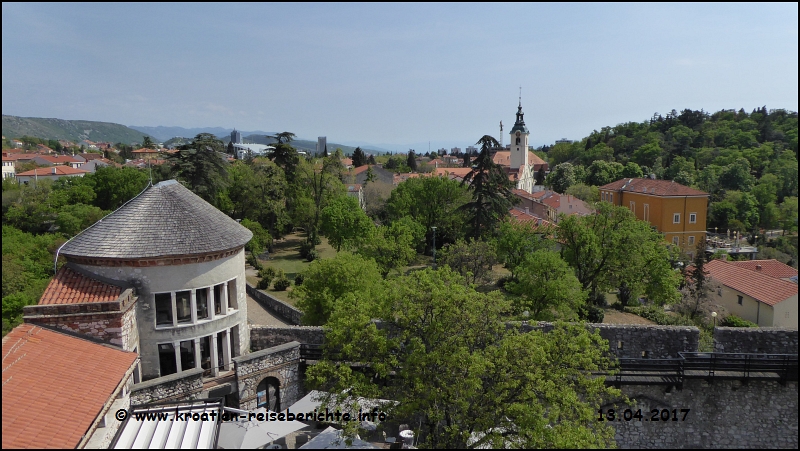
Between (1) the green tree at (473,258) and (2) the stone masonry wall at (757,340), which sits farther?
(1) the green tree at (473,258)

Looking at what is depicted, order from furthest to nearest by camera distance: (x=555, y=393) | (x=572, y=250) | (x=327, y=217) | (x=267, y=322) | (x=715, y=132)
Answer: (x=715, y=132) → (x=327, y=217) → (x=572, y=250) → (x=267, y=322) → (x=555, y=393)

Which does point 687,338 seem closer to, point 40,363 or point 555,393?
point 555,393

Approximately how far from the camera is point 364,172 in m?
79.4

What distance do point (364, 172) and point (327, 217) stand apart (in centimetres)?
3838

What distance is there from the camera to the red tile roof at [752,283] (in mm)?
25312

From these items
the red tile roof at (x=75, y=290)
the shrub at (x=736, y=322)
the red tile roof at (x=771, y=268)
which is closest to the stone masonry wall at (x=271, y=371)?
the red tile roof at (x=75, y=290)

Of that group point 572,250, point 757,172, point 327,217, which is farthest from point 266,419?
point 757,172

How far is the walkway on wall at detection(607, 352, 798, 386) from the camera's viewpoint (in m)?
16.1

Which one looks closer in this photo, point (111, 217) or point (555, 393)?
point (555, 393)

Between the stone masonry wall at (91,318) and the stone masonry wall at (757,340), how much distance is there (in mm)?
18999

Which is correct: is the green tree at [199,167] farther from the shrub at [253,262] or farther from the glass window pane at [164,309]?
the glass window pane at [164,309]

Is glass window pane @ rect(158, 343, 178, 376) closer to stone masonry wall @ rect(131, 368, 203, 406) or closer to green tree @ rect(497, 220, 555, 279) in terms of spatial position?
stone masonry wall @ rect(131, 368, 203, 406)

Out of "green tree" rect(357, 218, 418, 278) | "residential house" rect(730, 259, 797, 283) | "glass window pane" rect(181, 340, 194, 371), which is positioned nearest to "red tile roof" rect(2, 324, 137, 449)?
"glass window pane" rect(181, 340, 194, 371)

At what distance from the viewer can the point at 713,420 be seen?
16.5m
